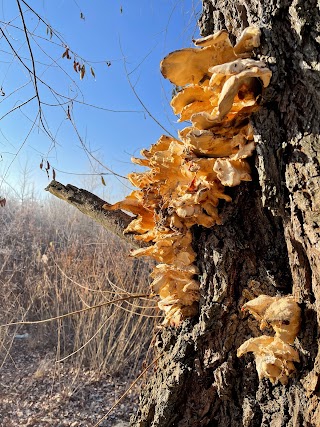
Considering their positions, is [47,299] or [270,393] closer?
[270,393]

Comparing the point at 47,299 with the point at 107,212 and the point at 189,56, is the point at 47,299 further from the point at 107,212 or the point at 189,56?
the point at 189,56

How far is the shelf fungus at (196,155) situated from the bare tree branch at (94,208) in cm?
23

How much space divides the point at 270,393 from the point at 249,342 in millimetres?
150

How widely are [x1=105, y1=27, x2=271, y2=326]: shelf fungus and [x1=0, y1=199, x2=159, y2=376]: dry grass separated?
4.68ft

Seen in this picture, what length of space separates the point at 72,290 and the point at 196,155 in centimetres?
382

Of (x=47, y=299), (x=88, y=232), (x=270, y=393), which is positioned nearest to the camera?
(x=270, y=393)

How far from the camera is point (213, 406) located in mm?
860

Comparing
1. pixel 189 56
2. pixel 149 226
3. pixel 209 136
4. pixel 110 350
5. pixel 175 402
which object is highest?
pixel 189 56

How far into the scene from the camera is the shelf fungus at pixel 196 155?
70 centimetres

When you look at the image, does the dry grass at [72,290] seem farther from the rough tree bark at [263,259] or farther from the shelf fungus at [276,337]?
the shelf fungus at [276,337]

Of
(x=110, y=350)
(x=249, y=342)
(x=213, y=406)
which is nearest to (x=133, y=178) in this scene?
(x=249, y=342)

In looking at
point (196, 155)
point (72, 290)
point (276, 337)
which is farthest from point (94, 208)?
point (72, 290)

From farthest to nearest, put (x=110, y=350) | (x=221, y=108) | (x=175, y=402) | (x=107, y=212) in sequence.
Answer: (x=110, y=350) → (x=107, y=212) → (x=175, y=402) → (x=221, y=108)

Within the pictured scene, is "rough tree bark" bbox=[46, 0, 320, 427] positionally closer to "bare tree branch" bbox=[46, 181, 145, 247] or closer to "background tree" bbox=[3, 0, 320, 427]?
"background tree" bbox=[3, 0, 320, 427]
